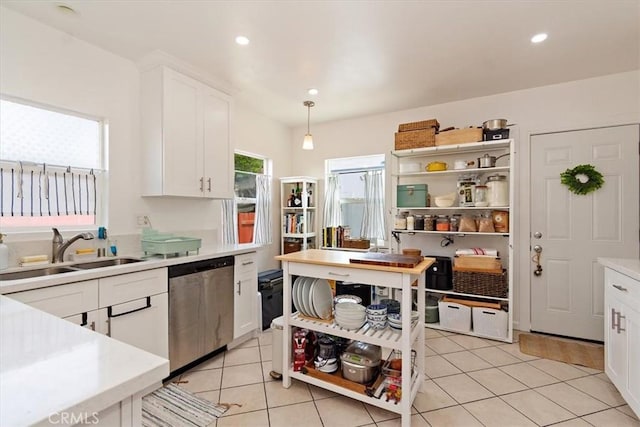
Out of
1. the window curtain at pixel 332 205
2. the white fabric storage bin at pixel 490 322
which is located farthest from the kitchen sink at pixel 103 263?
the white fabric storage bin at pixel 490 322

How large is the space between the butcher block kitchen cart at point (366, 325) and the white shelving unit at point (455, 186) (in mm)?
1478

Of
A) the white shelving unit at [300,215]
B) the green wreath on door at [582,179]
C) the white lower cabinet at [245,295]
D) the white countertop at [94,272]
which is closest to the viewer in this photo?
the white countertop at [94,272]

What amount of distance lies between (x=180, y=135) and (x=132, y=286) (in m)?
1.39

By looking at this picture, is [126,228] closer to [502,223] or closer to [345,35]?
[345,35]

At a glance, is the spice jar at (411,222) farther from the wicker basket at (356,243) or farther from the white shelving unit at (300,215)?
the white shelving unit at (300,215)

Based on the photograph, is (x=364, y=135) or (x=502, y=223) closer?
(x=502, y=223)

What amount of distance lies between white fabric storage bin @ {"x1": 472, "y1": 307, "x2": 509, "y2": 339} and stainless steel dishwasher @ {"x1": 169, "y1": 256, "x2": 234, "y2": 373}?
248cm

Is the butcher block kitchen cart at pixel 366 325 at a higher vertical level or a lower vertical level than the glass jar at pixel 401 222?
lower

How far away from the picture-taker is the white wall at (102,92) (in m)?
2.10

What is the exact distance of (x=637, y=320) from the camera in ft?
5.99

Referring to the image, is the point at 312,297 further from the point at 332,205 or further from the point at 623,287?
the point at 332,205

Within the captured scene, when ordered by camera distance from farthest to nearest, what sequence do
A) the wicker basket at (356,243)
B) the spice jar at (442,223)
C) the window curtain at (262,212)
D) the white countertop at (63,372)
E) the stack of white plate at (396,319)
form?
the window curtain at (262,212), the wicker basket at (356,243), the spice jar at (442,223), the stack of white plate at (396,319), the white countertop at (63,372)

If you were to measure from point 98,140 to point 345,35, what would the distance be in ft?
7.24

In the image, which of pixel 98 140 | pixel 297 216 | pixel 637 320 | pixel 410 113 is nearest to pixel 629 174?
pixel 637 320
